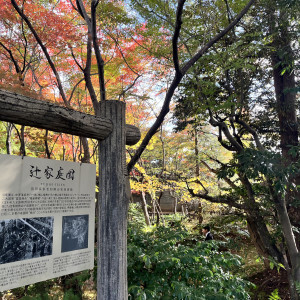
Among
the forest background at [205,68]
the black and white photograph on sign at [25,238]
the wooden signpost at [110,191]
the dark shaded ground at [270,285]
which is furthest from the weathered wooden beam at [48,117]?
the dark shaded ground at [270,285]

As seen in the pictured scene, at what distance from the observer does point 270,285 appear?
6016 mm

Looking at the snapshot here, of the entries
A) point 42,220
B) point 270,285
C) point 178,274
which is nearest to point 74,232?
point 42,220

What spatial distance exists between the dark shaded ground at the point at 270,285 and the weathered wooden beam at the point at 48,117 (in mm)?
5940

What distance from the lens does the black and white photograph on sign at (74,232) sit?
5.95 ft

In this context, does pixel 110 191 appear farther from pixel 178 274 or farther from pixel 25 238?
pixel 178 274

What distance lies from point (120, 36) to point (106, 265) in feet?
13.6

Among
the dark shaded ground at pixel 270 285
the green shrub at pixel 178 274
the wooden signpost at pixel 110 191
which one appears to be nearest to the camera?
the wooden signpost at pixel 110 191

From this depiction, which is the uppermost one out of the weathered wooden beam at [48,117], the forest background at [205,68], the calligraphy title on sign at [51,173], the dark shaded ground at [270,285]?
the forest background at [205,68]

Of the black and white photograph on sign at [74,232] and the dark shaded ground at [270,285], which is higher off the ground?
the black and white photograph on sign at [74,232]

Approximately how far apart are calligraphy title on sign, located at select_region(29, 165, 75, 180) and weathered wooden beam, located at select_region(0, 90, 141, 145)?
31 centimetres

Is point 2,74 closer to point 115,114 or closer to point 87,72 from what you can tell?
point 87,72

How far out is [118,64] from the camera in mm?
5145

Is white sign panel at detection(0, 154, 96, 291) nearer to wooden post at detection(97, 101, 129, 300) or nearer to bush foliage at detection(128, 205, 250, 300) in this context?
wooden post at detection(97, 101, 129, 300)

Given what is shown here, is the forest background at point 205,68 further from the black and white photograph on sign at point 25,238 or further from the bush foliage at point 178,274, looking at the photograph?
the black and white photograph on sign at point 25,238
